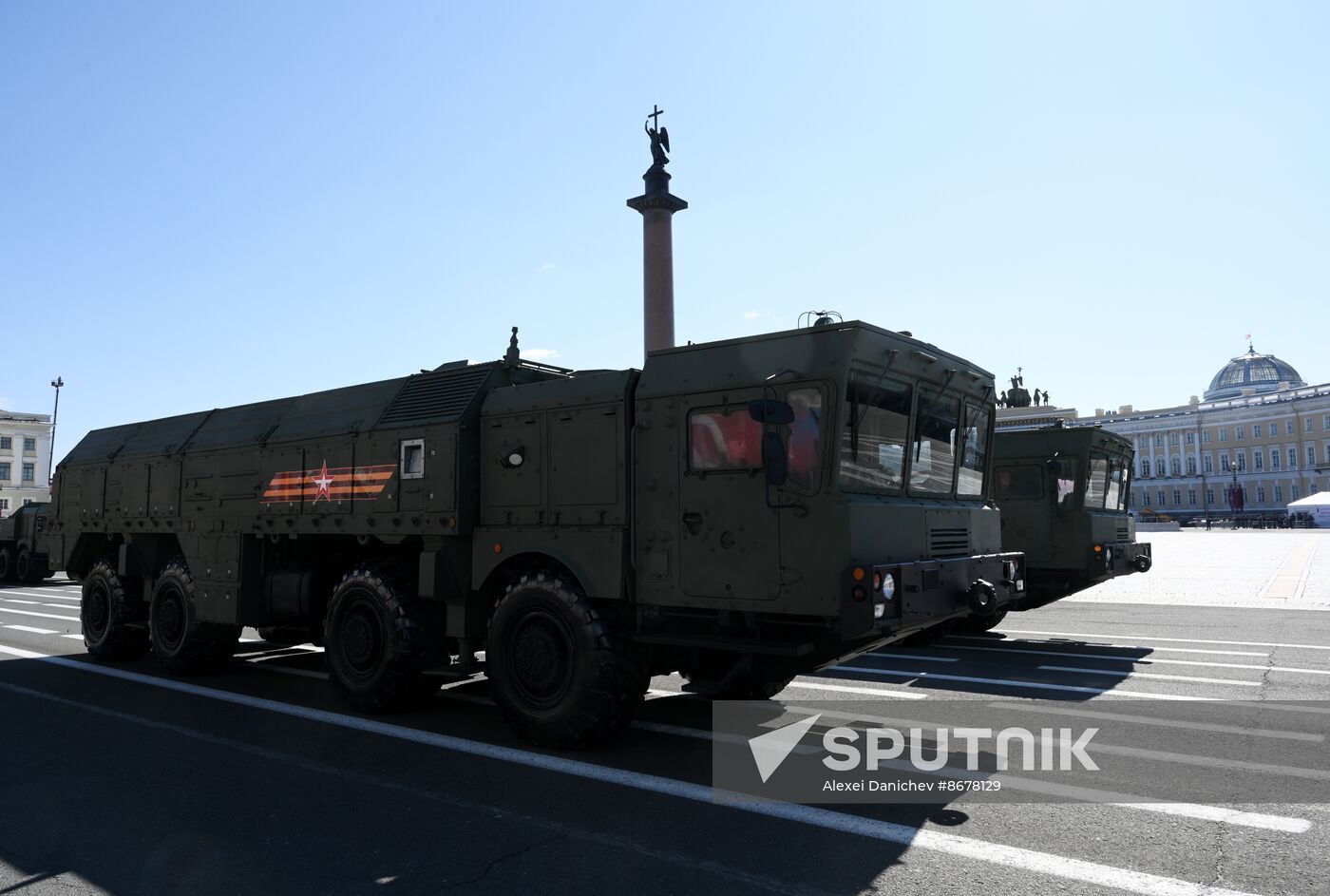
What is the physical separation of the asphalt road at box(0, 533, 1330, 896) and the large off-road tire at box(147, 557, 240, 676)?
30 centimetres

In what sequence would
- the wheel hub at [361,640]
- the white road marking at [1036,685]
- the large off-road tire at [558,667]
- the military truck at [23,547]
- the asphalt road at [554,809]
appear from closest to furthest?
the asphalt road at [554,809]
the large off-road tire at [558,667]
the wheel hub at [361,640]
the white road marking at [1036,685]
the military truck at [23,547]

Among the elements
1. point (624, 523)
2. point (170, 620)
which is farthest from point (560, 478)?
point (170, 620)

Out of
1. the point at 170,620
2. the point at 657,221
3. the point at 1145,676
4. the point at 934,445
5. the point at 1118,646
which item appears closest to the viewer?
the point at 934,445

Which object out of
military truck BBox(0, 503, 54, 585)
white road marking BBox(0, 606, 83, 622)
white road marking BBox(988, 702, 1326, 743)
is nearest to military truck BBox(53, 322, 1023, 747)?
white road marking BBox(988, 702, 1326, 743)

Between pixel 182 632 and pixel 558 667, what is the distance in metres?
5.80

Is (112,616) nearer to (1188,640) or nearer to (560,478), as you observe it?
(560,478)

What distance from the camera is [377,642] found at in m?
7.93

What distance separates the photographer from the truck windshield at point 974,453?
289 inches

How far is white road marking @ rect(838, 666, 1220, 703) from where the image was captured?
8.54 meters

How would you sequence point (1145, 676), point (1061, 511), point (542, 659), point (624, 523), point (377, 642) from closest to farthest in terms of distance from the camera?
point (624, 523) < point (542, 659) < point (377, 642) < point (1145, 676) < point (1061, 511)

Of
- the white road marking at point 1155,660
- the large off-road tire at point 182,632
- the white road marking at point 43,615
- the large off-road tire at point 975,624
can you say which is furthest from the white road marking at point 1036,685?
the white road marking at point 43,615

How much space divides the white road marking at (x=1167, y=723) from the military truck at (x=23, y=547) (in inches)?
1089

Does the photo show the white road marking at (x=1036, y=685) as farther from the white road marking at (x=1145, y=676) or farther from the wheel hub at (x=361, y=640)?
the wheel hub at (x=361, y=640)

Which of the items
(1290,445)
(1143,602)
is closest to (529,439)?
(1143,602)
